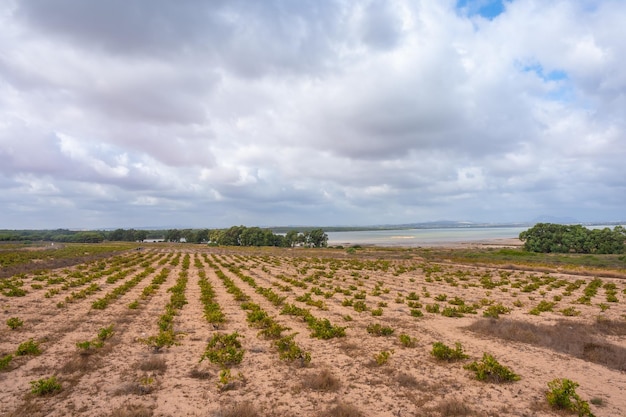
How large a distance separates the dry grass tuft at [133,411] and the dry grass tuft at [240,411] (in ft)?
5.28

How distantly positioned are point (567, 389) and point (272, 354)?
8.29m

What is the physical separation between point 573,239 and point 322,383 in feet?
329

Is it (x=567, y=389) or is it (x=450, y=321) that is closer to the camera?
(x=567, y=389)

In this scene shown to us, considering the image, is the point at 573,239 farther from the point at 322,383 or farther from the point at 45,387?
the point at 45,387

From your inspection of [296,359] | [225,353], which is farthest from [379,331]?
[225,353]

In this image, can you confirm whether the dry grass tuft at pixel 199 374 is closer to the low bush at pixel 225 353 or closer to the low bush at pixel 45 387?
the low bush at pixel 225 353

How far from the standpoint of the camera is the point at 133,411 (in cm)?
732

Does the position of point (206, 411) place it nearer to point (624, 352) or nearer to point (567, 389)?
point (567, 389)

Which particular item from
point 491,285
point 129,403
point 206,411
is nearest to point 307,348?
point 206,411

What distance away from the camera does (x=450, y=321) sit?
16.1 m

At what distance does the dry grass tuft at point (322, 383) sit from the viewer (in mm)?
8680

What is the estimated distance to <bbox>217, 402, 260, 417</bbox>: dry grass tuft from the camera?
7273mm

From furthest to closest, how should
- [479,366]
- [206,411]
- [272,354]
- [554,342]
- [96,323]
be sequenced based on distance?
[96,323]
[554,342]
[272,354]
[479,366]
[206,411]

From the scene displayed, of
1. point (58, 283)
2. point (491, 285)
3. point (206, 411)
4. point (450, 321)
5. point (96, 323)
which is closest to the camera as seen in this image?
point (206, 411)
